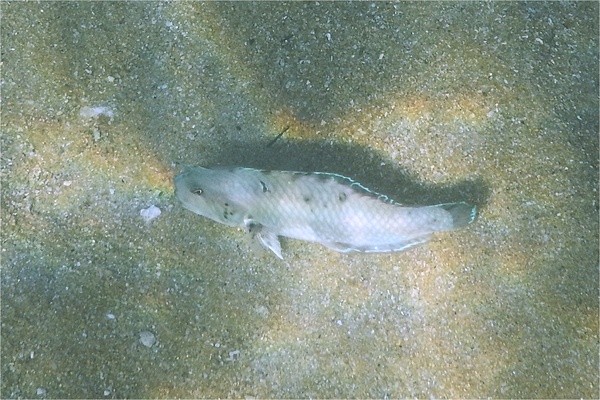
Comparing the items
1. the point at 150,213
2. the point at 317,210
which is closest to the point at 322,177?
the point at 317,210

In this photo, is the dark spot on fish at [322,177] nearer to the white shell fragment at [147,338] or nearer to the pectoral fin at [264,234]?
the pectoral fin at [264,234]

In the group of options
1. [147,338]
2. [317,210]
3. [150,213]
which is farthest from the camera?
[150,213]

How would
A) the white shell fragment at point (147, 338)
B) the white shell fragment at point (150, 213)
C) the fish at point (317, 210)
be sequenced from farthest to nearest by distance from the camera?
the white shell fragment at point (150, 213), the white shell fragment at point (147, 338), the fish at point (317, 210)

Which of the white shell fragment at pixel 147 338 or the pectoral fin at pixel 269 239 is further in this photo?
the white shell fragment at pixel 147 338

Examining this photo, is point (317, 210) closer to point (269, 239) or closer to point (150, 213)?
point (269, 239)

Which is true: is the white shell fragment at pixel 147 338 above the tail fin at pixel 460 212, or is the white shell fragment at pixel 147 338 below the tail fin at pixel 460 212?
below

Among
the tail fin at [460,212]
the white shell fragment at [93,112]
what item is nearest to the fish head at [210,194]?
the white shell fragment at [93,112]
